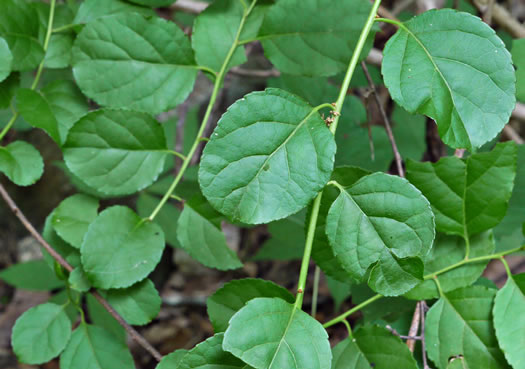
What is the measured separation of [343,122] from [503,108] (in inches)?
37.2

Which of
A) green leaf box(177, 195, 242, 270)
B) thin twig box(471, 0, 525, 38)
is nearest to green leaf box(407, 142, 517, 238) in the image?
green leaf box(177, 195, 242, 270)

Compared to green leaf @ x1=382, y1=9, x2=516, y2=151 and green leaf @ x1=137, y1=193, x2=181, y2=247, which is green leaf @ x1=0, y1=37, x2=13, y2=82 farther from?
green leaf @ x1=137, y1=193, x2=181, y2=247

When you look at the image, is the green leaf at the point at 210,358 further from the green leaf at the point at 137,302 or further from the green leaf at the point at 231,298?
the green leaf at the point at 137,302

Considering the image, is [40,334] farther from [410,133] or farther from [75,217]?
[410,133]

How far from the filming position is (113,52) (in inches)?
37.6

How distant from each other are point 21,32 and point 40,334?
61 cm

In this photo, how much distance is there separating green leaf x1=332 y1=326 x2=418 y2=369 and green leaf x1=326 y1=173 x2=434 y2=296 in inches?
6.2

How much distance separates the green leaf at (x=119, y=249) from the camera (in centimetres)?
86

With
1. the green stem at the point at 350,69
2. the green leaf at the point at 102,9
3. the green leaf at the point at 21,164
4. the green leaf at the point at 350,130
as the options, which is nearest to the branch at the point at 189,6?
the green leaf at the point at 350,130

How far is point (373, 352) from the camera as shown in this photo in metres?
0.83

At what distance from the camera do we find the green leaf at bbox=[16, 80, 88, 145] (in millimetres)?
920

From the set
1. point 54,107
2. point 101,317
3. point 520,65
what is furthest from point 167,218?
point 520,65

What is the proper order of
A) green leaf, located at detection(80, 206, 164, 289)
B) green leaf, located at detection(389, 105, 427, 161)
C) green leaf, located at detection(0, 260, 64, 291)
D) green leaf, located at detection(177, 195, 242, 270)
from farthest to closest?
green leaf, located at detection(0, 260, 64, 291) → green leaf, located at detection(389, 105, 427, 161) → green leaf, located at detection(177, 195, 242, 270) → green leaf, located at detection(80, 206, 164, 289)

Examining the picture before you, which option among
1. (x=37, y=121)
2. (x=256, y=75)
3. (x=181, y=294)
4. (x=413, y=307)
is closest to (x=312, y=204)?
(x=413, y=307)
